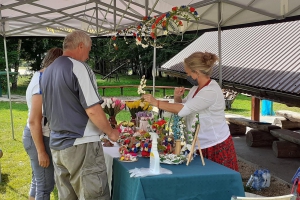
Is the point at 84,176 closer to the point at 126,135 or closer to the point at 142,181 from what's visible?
the point at 142,181

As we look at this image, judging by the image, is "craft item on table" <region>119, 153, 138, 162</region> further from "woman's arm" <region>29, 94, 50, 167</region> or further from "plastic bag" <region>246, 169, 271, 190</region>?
Result: "plastic bag" <region>246, 169, 271, 190</region>

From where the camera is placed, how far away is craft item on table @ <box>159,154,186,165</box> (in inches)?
116

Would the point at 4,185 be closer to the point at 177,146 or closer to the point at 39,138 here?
the point at 39,138

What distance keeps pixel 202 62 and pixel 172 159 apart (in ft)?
2.69

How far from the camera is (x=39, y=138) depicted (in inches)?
125

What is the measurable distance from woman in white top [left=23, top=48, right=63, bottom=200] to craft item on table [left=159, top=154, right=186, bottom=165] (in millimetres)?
955

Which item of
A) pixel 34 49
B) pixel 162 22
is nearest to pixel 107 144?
pixel 162 22

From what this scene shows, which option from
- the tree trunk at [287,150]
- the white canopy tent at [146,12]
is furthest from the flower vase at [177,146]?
the tree trunk at [287,150]

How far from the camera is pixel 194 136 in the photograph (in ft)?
9.86

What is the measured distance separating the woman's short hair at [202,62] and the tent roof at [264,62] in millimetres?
2892

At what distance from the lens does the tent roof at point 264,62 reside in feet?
21.1

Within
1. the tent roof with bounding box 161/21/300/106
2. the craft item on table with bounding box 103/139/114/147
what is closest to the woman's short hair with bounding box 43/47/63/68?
the craft item on table with bounding box 103/139/114/147

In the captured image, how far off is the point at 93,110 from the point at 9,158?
4.94 meters

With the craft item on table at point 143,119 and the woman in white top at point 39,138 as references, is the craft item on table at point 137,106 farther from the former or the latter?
the woman in white top at point 39,138
